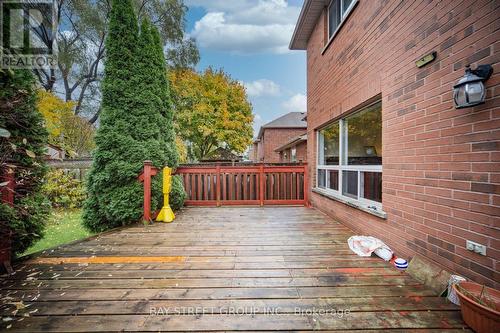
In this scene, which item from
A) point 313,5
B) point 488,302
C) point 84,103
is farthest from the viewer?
point 84,103

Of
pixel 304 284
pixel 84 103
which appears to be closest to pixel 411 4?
pixel 304 284

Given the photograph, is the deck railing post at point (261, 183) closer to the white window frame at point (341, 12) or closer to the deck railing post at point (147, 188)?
the deck railing post at point (147, 188)

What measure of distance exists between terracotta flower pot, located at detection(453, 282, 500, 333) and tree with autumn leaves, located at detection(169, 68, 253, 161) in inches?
649

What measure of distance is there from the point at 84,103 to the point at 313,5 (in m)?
14.4

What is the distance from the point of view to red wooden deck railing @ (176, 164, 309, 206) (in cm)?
632

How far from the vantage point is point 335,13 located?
15.6 ft

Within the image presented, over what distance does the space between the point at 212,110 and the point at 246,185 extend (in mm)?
12665

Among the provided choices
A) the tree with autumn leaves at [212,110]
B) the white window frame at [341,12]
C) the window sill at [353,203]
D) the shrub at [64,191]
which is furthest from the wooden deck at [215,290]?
the tree with autumn leaves at [212,110]

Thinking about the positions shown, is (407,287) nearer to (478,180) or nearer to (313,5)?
(478,180)

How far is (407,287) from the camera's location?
6.88ft

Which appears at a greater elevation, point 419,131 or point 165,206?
point 419,131

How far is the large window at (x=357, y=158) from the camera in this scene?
11.1 ft

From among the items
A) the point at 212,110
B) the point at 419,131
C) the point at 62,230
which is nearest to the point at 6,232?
the point at 62,230

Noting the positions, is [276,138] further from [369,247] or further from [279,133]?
[369,247]
